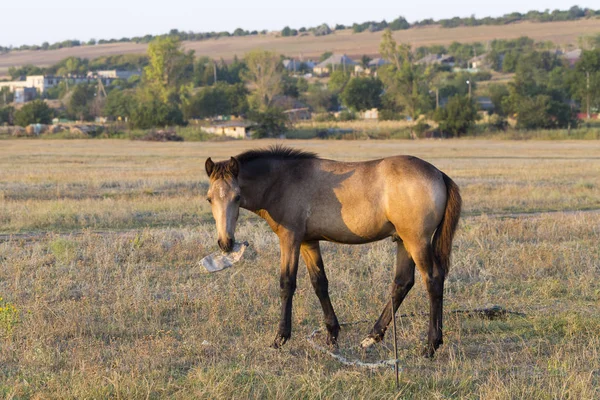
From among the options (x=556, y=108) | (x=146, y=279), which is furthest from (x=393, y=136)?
(x=146, y=279)

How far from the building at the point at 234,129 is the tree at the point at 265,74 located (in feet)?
132

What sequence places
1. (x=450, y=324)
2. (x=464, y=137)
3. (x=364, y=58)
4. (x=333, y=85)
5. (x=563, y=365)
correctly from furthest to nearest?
(x=364, y=58) → (x=333, y=85) → (x=464, y=137) → (x=450, y=324) → (x=563, y=365)

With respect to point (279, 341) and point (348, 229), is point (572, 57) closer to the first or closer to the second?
point (348, 229)

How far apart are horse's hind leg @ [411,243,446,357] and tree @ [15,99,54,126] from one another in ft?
313

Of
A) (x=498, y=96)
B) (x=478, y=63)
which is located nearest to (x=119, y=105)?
(x=498, y=96)

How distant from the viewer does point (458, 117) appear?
77312mm

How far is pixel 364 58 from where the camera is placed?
7692 inches

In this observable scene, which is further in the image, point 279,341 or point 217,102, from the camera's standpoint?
point 217,102

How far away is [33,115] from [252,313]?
308ft

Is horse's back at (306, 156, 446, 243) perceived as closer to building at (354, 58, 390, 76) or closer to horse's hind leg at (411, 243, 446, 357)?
horse's hind leg at (411, 243, 446, 357)

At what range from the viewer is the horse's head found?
25.7 ft

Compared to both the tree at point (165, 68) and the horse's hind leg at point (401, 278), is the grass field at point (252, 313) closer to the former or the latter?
the horse's hind leg at point (401, 278)

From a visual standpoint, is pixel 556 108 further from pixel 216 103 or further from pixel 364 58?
pixel 364 58

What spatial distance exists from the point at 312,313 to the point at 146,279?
2723 mm
